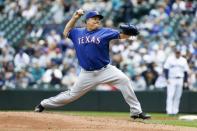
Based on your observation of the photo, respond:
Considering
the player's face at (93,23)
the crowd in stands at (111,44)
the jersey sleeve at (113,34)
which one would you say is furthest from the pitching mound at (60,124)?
the crowd in stands at (111,44)

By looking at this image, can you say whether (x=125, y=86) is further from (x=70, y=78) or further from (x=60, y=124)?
(x=70, y=78)

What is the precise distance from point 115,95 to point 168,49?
2.38 m

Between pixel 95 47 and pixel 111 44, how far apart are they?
30.9 ft

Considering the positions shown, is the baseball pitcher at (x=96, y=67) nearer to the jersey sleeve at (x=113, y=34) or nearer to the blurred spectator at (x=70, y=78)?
the jersey sleeve at (x=113, y=34)

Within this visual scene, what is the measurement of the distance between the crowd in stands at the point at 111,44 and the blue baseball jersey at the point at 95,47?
6.12 meters

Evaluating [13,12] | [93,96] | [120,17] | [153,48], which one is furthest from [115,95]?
[13,12]

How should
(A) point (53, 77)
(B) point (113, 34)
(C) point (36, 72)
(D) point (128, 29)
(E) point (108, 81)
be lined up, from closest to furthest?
(D) point (128, 29), (B) point (113, 34), (E) point (108, 81), (A) point (53, 77), (C) point (36, 72)

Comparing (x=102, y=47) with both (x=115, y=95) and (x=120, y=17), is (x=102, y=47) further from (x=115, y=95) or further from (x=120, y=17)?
(x=120, y=17)

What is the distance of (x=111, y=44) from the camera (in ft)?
67.3

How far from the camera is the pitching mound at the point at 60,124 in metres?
10.0

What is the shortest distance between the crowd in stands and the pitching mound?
671cm

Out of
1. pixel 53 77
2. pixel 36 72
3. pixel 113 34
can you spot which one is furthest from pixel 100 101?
pixel 113 34

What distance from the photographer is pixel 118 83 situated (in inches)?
441

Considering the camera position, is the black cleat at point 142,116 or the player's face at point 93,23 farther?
the player's face at point 93,23
